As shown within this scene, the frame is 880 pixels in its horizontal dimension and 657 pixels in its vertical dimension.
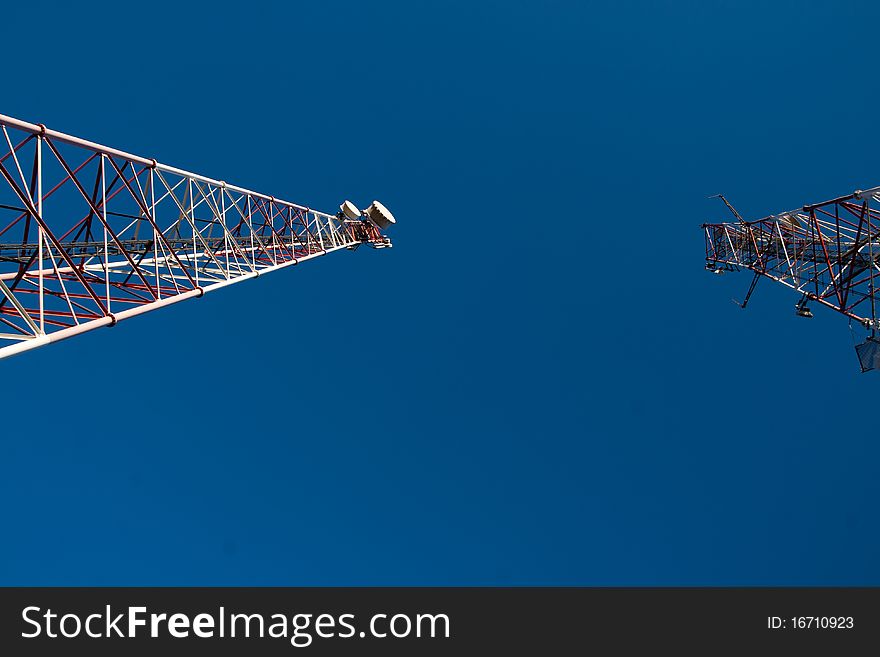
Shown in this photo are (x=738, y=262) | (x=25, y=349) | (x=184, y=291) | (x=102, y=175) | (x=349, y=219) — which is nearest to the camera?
(x=25, y=349)

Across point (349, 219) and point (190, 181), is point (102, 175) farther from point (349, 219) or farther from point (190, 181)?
point (349, 219)

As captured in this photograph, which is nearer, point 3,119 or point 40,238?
point 3,119

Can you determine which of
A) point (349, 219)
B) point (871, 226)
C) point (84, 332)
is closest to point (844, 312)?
point (871, 226)

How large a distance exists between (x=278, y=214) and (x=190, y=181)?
24.9 ft

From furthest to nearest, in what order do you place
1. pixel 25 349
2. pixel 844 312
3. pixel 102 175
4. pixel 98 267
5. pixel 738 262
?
pixel 738 262 < pixel 844 312 < pixel 98 267 < pixel 102 175 < pixel 25 349

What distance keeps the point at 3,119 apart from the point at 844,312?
2167 centimetres

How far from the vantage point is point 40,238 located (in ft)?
24.8

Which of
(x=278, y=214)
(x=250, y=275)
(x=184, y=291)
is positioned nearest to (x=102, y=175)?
(x=184, y=291)

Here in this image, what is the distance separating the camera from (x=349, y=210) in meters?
29.0

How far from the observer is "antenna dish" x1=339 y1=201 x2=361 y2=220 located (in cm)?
2898

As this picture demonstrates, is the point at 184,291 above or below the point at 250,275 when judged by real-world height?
below

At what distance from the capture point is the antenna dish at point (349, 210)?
2898cm

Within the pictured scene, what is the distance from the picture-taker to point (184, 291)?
1205cm
